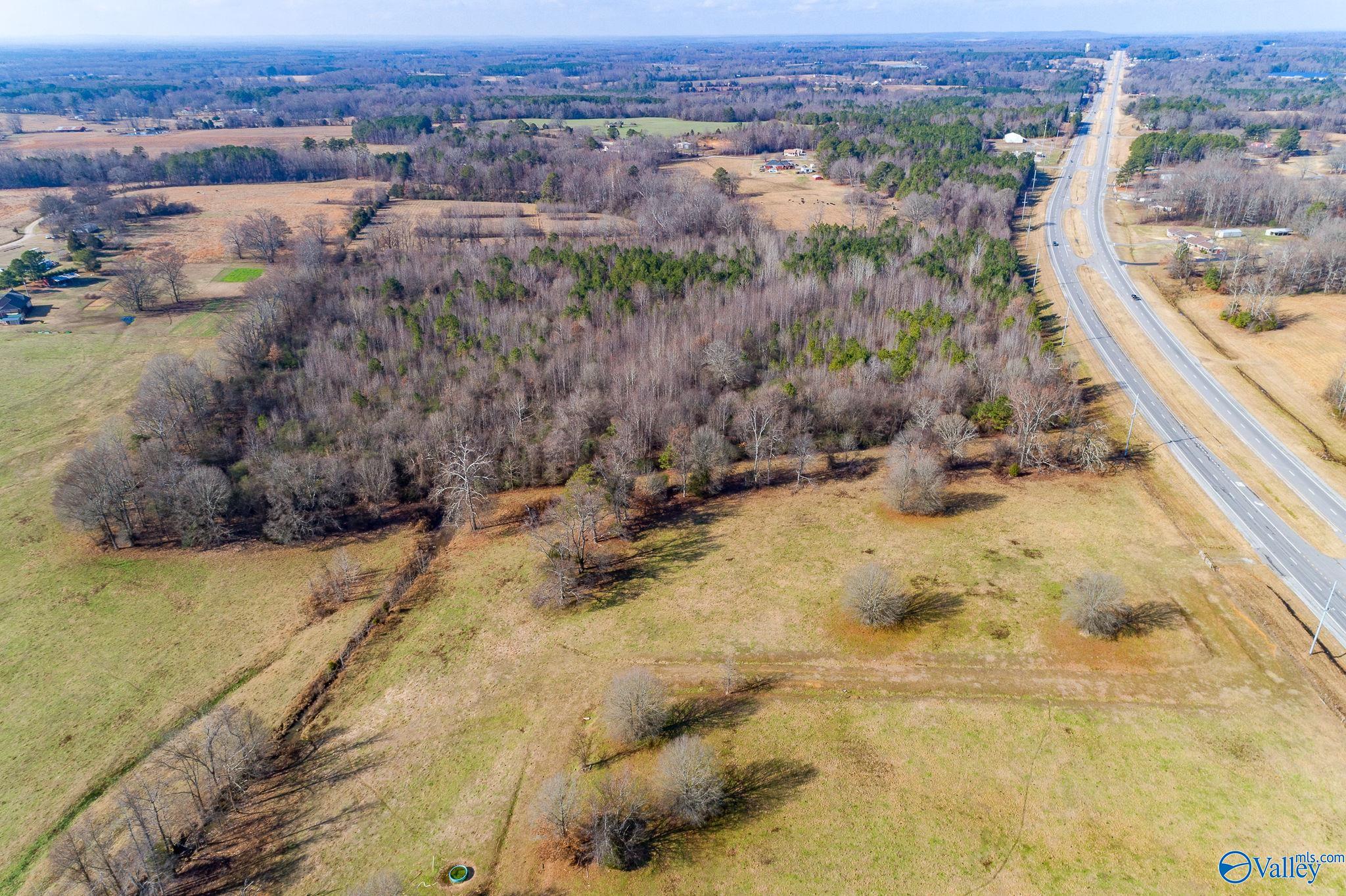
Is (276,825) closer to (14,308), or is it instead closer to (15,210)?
(14,308)

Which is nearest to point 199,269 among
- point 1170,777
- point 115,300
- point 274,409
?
point 115,300

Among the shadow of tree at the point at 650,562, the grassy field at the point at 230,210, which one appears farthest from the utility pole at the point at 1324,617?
the grassy field at the point at 230,210

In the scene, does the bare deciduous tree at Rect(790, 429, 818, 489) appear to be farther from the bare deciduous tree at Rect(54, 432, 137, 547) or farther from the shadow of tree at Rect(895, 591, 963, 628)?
the bare deciduous tree at Rect(54, 432, 137, 547)

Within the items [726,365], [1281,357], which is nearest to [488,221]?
[726,365]

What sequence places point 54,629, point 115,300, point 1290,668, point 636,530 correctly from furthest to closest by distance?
point 115,300 → point 636,530 → point 54,629 → point 1290,668

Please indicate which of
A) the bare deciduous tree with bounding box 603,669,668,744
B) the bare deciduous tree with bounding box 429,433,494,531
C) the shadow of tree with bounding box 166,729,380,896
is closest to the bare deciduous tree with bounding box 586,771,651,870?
the bare deciduous tree with bounding box 603,669,668,744

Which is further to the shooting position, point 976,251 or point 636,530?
point 976,251

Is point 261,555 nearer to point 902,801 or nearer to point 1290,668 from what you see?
point 902,801

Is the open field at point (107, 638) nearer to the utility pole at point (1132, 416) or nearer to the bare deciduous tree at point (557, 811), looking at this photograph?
the bare deciduous tree at point (557, 811)
